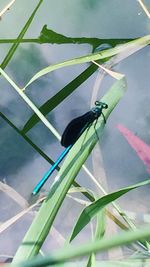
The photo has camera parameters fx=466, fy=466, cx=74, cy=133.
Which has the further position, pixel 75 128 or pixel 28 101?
pixel 28 101

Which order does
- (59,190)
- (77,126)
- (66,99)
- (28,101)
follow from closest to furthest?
(59,190) < (77,126) < (28,101) < (66,99)

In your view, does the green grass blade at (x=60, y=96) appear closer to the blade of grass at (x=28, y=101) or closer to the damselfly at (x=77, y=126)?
the blade of grass at (x=28, y=101)

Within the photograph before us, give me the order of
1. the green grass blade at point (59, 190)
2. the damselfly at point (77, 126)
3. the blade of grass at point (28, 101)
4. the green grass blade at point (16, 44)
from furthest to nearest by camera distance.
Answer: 1. the green grass blade at point (16, 44)
2. the blade of grass at point (28, 101)
3. the damselfly at point (77, 126)
4. the green grass blade at point (59, 190)

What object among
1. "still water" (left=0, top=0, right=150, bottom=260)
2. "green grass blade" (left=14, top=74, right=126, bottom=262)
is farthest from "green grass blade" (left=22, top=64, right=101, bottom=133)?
"green grass blade" (left=14, top=74, right=126, bottom=262)

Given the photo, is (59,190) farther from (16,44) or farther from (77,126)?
(16,44)

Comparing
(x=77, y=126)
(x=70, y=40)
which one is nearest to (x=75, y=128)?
(x=77, y=126)

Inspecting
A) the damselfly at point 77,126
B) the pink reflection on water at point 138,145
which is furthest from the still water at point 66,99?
the damselfly at point 77,126

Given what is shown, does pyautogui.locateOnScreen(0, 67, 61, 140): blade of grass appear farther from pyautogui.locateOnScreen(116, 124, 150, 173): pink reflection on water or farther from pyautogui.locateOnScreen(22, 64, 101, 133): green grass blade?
pyautogui.locateOnScreen(116, 124, 150, 173): pink reflection on water
